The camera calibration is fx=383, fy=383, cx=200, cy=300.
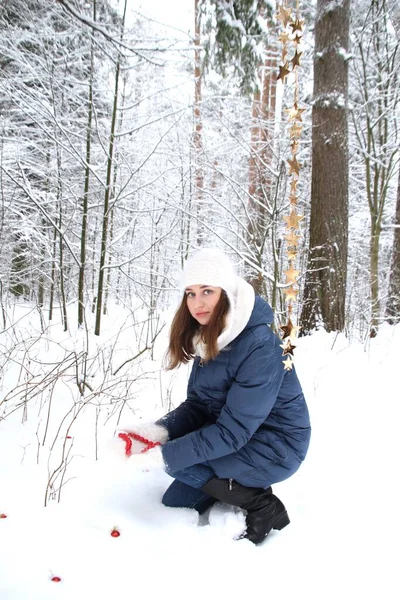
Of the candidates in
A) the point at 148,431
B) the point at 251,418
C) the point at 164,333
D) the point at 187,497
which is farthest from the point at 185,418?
the point at 164,333

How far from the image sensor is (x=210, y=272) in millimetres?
1531

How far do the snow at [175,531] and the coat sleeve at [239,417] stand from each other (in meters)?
0.28

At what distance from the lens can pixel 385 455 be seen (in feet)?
7.07

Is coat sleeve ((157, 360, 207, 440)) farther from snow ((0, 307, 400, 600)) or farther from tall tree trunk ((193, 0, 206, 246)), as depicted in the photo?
tall tree trunk ((193, 0, 206, 246))

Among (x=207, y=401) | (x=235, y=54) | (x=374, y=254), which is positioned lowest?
(x=207, y=401)

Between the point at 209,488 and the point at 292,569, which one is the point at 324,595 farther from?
the point at 209,488

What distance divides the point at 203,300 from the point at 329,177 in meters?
3.41

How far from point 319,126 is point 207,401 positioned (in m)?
3.78

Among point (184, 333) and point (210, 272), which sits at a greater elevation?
point (210, 272)

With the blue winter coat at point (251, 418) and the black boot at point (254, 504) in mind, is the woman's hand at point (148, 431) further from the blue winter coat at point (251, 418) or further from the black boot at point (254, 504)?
the black boot at point (254, 504)

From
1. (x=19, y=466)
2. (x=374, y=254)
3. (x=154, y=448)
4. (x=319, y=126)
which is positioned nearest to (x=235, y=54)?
(x=319, y=126)

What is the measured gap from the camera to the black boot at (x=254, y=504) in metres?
1.50

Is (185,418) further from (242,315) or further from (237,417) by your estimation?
(242,315)

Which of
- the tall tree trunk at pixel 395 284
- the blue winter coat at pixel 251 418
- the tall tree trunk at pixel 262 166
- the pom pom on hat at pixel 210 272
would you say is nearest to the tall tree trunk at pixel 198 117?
the tall tree trunk at pixel 262 166
